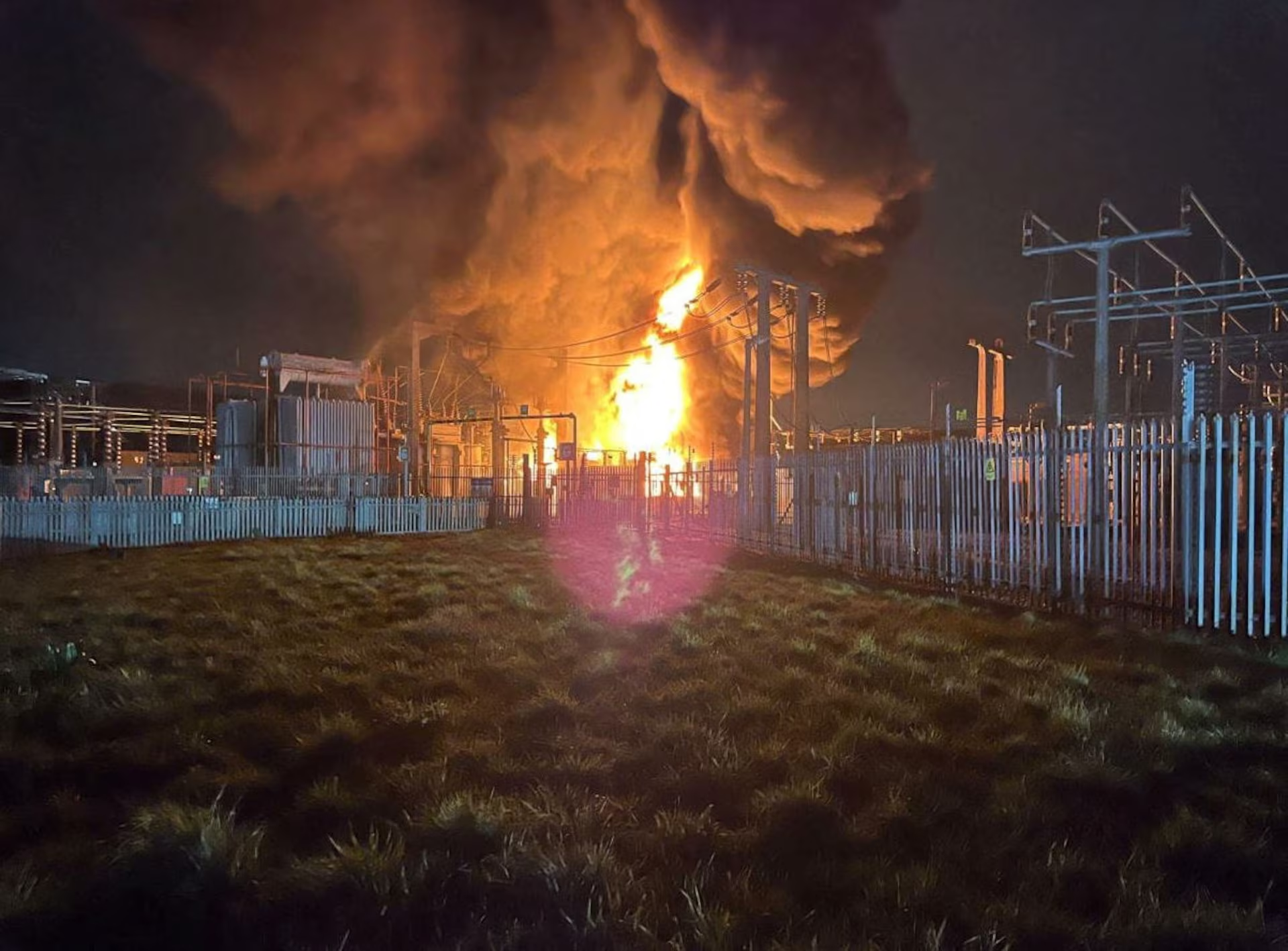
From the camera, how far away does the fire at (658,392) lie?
3569cm

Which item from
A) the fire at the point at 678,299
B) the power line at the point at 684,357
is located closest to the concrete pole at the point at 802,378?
the power line at the point at 684,357

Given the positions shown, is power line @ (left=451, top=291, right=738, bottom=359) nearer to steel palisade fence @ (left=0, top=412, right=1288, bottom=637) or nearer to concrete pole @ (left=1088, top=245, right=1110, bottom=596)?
steel palisade fence @ (left=0, top=412, right=1288, bottom=637)

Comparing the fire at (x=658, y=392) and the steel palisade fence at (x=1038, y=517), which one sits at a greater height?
the fire at (x=658, y=392)

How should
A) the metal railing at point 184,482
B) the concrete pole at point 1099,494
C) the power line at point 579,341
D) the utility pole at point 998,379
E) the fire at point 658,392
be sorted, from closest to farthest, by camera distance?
1. the concrete pole at point 1099,494
2. the metal railing at point 184,482
3. the utility pole at point 998,379
4. the power line at point 579,341
5. the fire at point 658,392

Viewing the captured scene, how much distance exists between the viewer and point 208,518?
19156 mm

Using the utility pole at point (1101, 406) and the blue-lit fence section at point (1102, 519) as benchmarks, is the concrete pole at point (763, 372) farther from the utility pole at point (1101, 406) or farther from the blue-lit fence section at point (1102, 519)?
the utility pole at point (1101, 406)

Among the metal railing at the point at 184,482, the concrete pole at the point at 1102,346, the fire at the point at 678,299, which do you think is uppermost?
the fire at the point at 678,299

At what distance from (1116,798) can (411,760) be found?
3.54 meters

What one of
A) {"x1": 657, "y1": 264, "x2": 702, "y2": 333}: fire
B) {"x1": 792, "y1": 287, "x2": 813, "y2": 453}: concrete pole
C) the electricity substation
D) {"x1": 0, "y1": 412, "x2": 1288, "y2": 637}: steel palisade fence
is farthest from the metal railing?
{"x1": 657, "y1": 264, "x2": 702, "y2": 333}: fire

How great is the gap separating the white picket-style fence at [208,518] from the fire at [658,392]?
13.3 meters

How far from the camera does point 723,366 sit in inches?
1447

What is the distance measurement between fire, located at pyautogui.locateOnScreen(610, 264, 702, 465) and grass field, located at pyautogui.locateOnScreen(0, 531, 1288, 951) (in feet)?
94.0

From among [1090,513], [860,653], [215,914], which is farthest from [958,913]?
[1090,513]

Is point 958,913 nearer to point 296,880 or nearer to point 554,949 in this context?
point 554,949
